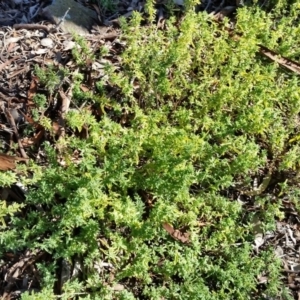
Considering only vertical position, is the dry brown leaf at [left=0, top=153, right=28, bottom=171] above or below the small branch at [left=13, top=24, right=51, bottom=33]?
below

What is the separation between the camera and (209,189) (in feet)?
11.0

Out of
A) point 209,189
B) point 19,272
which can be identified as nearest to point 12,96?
point 19,272

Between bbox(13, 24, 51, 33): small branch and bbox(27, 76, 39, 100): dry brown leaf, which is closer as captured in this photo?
bbox(27, 76, 39, 100): dry brown leaf

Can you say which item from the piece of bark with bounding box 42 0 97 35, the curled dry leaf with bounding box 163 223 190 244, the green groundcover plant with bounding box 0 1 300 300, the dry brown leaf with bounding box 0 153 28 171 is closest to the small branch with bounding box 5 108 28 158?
the dry brown leaf with bounding box 0 153 28 171

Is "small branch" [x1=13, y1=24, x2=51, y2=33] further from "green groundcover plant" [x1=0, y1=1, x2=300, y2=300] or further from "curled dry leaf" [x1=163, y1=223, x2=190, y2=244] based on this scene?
"curled dry leaf" [x1=163, y1=223, x2=190, y2=244]

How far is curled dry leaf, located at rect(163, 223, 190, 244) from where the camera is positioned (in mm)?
3186

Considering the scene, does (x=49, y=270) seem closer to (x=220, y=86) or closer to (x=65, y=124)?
(x=65, y=124)

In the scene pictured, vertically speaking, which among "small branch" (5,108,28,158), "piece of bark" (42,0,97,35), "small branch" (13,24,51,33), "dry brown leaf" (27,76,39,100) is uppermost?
"piece of bark" (42,0,97,35)

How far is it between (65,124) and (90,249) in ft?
3.00

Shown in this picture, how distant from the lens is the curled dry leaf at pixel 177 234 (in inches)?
125

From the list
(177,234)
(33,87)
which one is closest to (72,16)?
(33,87)

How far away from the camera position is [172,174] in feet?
10.0

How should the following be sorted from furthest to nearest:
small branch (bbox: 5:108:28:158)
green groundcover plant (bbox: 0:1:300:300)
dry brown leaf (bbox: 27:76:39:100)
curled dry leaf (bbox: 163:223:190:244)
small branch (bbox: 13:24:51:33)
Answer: small branch (bbox: 13:24:51:33)
dry brown leaf (bbox: 27:76:39:100)
small branch (bbox: 5:108:28:158)
curled dry leaf (bbox: 163:223:190:244)
green groundcover plant (bbox: 0:1:300:300)

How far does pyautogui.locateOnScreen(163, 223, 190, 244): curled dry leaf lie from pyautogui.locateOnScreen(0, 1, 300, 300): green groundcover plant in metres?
0.04
